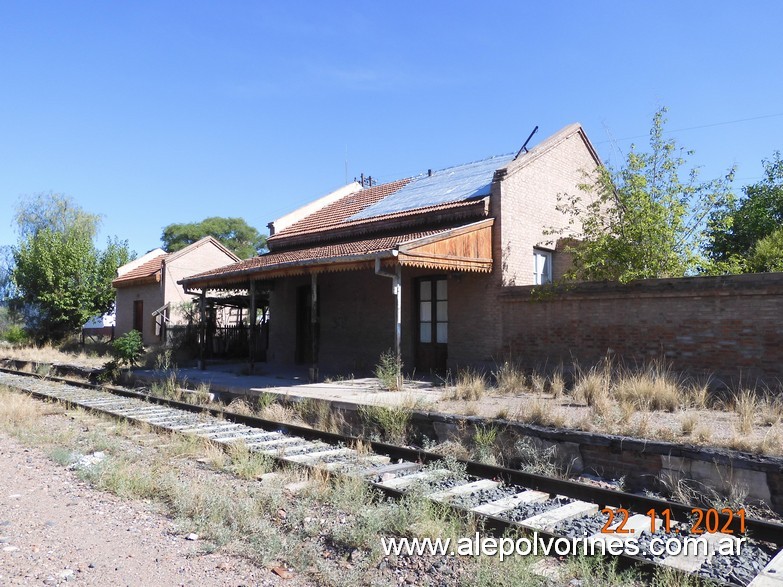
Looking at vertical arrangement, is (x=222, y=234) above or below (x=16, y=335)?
above

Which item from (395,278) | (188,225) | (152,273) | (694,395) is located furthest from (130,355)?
(188,225)

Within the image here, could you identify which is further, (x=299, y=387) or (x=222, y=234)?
(x=222, y=234)

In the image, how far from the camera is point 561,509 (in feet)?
18.6

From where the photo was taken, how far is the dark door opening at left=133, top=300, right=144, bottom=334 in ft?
88.8

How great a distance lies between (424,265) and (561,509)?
710 cm

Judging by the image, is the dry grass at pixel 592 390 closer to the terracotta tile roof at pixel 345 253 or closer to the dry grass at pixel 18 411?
the terracotta tile roof at pixel 345 253

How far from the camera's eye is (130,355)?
60.5 ft

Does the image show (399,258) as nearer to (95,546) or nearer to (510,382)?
(510,382)

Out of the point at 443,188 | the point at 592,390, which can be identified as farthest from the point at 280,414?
the point at 443,188

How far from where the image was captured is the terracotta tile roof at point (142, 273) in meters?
25.8

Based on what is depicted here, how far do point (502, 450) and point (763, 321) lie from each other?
5230mm

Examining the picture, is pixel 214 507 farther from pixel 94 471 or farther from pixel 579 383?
pixel 579 383

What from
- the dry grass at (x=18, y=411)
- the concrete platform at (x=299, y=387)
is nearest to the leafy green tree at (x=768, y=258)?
the concrete platform at (x=299, y=387)

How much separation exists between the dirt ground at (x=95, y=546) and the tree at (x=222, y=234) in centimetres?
5163
